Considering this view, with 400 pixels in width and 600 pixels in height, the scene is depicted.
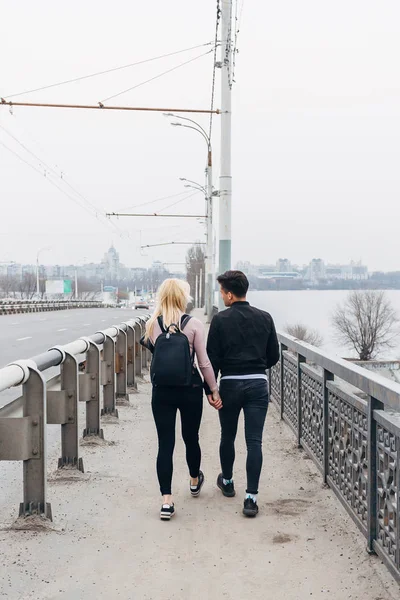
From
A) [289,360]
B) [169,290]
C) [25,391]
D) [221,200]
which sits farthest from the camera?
[221,200]

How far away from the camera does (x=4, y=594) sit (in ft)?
13.5

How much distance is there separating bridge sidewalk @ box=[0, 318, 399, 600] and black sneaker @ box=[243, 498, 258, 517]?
69 millimetres

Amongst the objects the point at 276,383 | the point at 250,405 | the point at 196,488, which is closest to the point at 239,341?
the point at 250,405

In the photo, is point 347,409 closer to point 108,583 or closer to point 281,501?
point 281,501

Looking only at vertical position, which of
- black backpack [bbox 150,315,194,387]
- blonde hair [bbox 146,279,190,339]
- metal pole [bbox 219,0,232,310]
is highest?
metal pole [bbox 219,0,232,310]

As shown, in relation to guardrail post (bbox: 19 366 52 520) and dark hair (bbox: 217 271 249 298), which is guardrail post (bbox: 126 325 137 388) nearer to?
dark hair (bbox: 217 271 249 298)

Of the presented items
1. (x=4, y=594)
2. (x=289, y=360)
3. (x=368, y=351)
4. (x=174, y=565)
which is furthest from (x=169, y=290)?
(x=368, y=351)

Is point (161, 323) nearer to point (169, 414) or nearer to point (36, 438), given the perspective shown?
point (169, 414)

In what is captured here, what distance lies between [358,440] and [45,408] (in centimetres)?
199

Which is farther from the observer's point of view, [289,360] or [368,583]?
[289,360]

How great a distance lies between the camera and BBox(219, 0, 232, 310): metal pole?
16742 mm

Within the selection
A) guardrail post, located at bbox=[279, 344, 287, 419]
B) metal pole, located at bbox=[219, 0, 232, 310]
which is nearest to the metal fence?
guardrail post, located at bbox=[279, 344, 287, 419]

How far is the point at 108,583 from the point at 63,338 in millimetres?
21667

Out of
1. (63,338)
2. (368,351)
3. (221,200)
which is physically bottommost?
(368,351)
